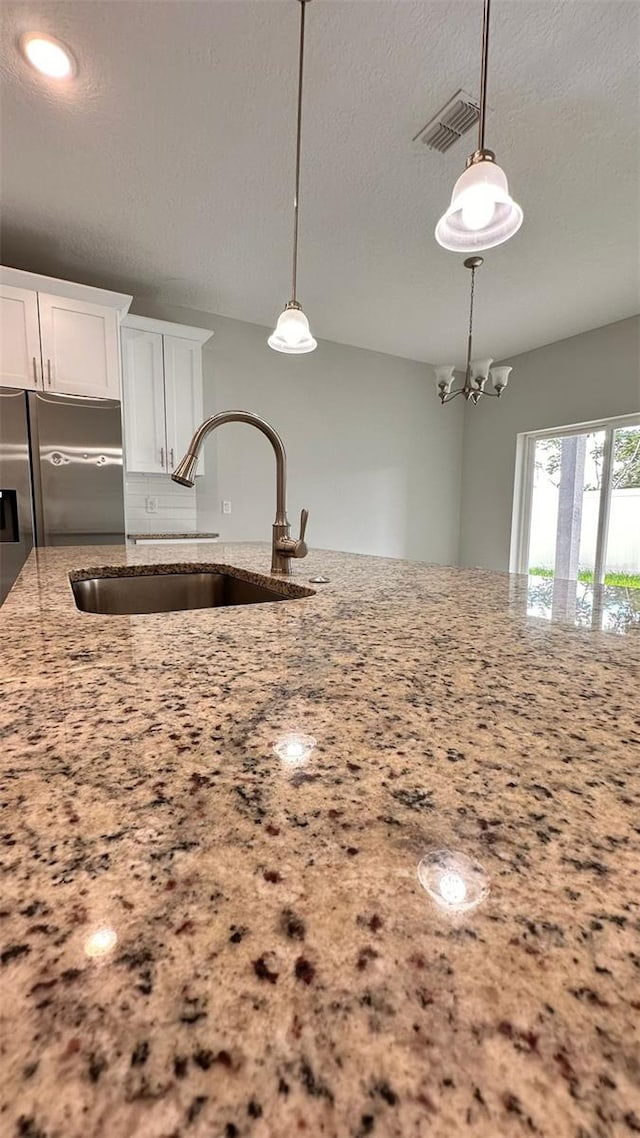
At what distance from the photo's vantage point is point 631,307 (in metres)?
3.53

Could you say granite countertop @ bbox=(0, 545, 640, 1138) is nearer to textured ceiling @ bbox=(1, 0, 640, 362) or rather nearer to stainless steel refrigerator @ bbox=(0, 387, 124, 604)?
textured ceiling @ bbox=(1, 0, 640, 362)

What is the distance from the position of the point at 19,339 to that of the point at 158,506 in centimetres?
135

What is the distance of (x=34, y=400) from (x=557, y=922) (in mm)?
3170

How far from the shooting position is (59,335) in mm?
2738

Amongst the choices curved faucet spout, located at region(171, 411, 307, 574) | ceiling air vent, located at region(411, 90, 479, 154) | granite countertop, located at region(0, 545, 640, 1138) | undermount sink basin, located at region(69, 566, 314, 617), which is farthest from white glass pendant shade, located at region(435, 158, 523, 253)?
granite countertop, located at region(0, 545, 640, 1138)

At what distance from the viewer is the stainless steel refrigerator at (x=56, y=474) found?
260 centimetres

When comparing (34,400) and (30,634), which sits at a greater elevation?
(34,400)

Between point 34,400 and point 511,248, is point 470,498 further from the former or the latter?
point 34,400

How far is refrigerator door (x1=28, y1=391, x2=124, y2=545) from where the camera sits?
106 inches

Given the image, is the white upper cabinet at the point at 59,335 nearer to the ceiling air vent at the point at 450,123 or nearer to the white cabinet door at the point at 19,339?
the white cabinet door at the point at 19,339

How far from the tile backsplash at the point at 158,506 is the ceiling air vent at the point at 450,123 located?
8.16 feet

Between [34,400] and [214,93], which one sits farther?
[34,400]

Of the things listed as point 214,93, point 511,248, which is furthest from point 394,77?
point 511,248

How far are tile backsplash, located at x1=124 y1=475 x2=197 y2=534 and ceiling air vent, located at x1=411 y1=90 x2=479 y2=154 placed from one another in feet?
8.16
